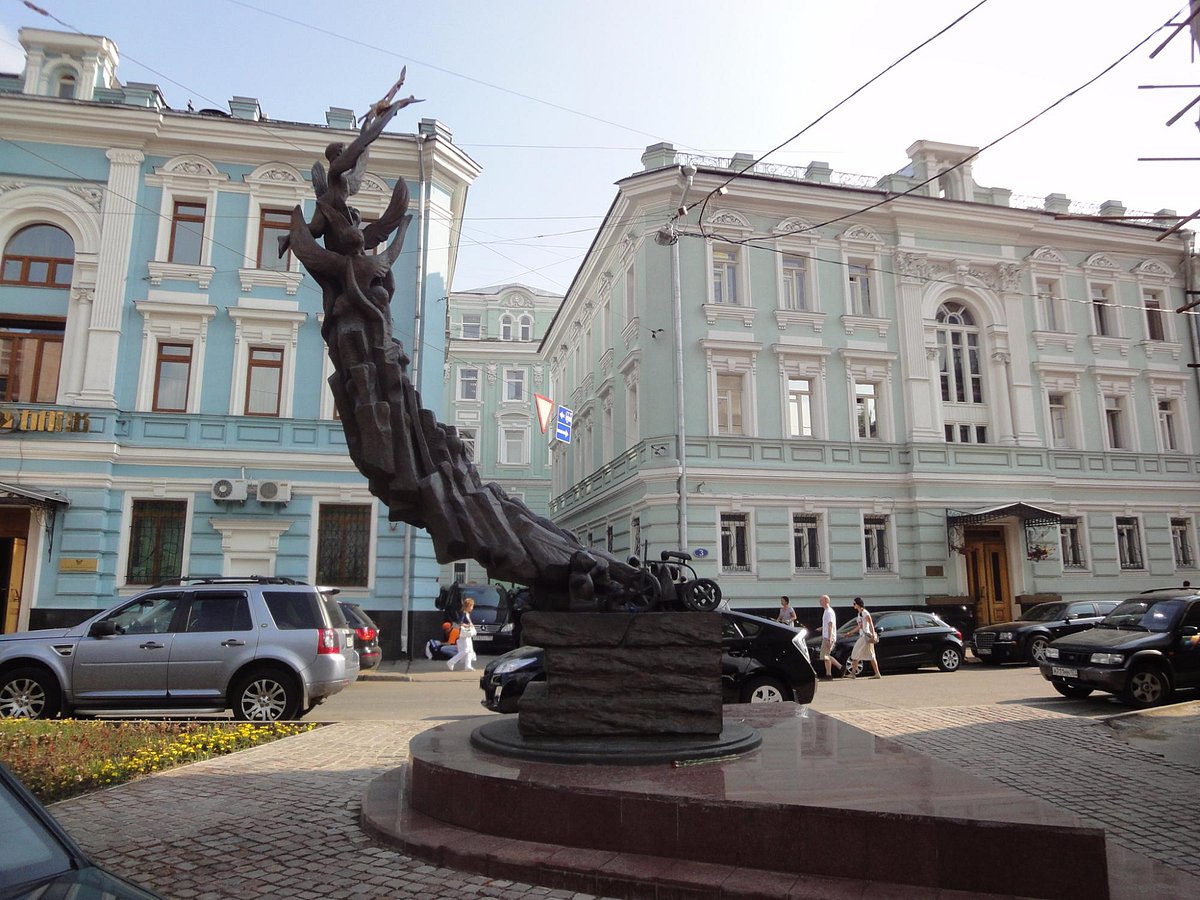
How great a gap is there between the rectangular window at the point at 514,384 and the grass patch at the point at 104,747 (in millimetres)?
33018

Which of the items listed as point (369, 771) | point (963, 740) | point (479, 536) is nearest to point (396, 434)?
point (479, 536)

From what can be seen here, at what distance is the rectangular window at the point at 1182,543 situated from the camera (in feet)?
82.1

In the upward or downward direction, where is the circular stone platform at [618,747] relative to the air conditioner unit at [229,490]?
downward

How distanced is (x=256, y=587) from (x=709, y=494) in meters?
12.9

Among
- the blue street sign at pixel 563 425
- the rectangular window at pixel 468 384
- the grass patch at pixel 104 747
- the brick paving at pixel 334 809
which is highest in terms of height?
the rectangular window at pixel 468 384

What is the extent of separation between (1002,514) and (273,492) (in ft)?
60.2

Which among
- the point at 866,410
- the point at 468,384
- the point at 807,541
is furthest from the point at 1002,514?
the point at 468,384

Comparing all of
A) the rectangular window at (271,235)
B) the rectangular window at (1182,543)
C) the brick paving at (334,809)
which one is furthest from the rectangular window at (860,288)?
the brick paving at (334,809)

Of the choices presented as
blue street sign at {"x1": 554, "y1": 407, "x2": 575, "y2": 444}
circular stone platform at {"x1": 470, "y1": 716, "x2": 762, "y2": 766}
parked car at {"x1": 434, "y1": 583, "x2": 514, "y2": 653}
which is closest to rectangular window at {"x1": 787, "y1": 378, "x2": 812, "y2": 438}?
blue street sign at {"x1": 554, "y1": 407, "x2": 575, "y2": 444}

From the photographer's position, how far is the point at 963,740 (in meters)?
8.73

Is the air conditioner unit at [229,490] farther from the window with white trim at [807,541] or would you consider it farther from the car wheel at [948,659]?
the car wheel at [948,659]

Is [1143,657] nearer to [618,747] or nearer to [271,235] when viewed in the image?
[618,747]

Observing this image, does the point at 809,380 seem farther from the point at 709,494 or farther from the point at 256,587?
the point at 256,587

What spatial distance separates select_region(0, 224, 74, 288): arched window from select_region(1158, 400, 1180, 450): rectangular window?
103ft
